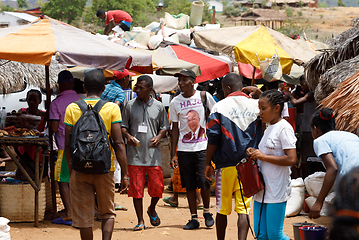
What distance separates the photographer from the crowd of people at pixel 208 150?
Result: 3.45m

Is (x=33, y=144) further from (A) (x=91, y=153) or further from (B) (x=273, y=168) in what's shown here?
(B) (x=273, y=168)

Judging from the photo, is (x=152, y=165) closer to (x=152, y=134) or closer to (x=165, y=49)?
(x=152, y=134)

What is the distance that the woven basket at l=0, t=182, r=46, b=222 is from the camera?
550 cm

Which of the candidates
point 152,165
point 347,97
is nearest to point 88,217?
point 152,165

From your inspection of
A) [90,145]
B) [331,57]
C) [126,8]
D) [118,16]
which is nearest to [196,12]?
[118,16]

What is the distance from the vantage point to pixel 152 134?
5570mm

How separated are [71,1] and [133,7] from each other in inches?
429

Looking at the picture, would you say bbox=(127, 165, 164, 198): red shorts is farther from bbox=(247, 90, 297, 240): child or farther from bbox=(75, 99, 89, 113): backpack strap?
bbox=(247, 90, 297, 240): child

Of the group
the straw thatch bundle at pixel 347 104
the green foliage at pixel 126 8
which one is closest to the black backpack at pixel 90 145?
the straw thatch bundle at pixel 347 104

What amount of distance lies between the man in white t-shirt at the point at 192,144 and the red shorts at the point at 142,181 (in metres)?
0.32

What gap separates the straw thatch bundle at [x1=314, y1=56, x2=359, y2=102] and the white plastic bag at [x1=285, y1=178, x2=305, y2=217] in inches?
62.6

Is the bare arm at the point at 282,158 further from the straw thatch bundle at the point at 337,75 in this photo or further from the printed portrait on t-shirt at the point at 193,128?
the straw thatch bundle at the point at 337,75

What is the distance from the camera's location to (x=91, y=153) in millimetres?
3865

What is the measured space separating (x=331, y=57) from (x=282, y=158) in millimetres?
4479
